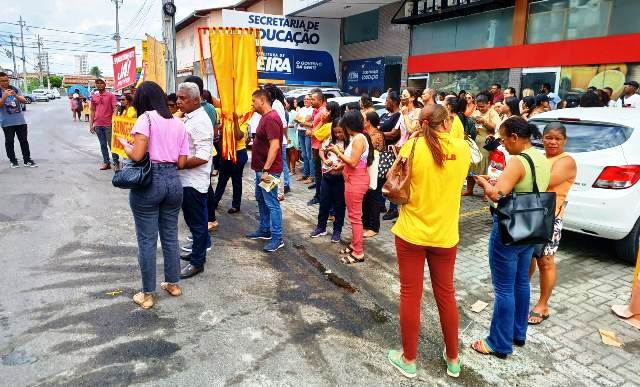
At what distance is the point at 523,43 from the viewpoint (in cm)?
1266

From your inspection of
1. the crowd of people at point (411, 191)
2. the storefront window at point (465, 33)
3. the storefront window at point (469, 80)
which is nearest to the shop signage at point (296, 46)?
the storefront window at point (465, 33)

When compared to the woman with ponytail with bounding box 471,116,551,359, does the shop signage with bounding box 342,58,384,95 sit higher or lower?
higher

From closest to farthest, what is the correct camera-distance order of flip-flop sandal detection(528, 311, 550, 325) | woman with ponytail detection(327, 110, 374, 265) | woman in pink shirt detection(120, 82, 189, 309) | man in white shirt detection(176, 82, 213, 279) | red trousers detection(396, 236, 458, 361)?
1. red trousers detection(396, 236, 458, 361)
2. woman in pink shirt detection(120, 82, 189, 309)
3. flip-flop sandal detection(528, 311, 550, 325)
4. man in white shirt detection(176, 82, 213, 279)
5. woman with ponytail detection(327, 110, 374, 265)

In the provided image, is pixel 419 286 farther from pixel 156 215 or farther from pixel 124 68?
pixel 124 68

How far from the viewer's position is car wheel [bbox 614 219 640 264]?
478 cm

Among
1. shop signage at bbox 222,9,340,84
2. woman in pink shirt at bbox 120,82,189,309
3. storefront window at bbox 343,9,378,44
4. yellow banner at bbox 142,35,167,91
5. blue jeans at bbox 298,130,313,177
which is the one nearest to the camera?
woman in pink shirt at bbox 120,82,189,309

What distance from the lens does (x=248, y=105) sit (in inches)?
229

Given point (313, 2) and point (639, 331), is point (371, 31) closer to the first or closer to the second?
point (313, 2)

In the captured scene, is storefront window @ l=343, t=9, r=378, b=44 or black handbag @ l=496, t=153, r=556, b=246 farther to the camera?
storefront window @ l=343, t=9, r=378, b=44

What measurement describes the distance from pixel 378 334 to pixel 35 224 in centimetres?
496

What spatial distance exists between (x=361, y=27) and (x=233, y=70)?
1625 cm

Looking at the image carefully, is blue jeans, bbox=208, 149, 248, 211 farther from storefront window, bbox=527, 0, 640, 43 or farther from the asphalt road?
storefront window, bbox=527, 0, 640, 43

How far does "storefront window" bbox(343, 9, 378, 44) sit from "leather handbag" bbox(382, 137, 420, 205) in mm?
17928

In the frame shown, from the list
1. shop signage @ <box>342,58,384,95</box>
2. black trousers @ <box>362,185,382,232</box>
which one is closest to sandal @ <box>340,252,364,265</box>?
black trousers @ <box>362,185,382,232</box>
